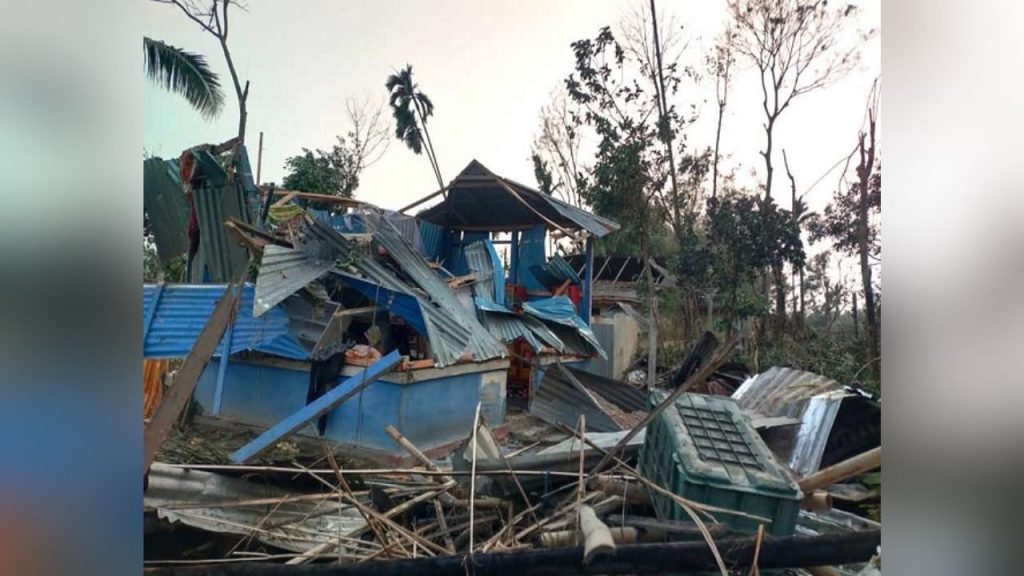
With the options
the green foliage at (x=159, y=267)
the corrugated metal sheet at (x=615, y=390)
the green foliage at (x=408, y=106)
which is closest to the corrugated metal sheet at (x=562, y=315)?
the corrugated metal sheet at (x=615, y=390)

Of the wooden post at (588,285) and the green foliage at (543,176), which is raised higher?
the green foliage at (543,176)

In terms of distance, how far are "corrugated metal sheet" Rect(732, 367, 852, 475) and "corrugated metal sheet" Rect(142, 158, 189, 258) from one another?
2.97m

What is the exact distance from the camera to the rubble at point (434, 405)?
7.86 ft

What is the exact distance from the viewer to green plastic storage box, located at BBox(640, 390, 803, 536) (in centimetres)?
237

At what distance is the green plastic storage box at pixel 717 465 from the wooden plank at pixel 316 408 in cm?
138

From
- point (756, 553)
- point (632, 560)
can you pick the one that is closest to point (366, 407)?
point (632, 560)

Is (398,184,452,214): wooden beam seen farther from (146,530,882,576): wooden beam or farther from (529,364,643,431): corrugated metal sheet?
(146,530,882,576): wooden beam

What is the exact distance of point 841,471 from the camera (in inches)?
97.6

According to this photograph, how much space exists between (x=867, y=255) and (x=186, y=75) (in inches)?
136

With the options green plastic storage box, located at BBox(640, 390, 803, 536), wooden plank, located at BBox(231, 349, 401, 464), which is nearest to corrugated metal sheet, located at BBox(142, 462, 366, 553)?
wooden plank, located at BBox(231, 349, 401, 464)

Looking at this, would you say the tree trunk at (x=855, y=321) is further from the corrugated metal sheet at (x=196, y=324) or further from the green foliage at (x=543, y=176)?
the corrugated metal sheet at (x=196, y=324)

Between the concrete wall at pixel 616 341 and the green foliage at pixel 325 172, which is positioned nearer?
the green foliage at pixel 325 172
